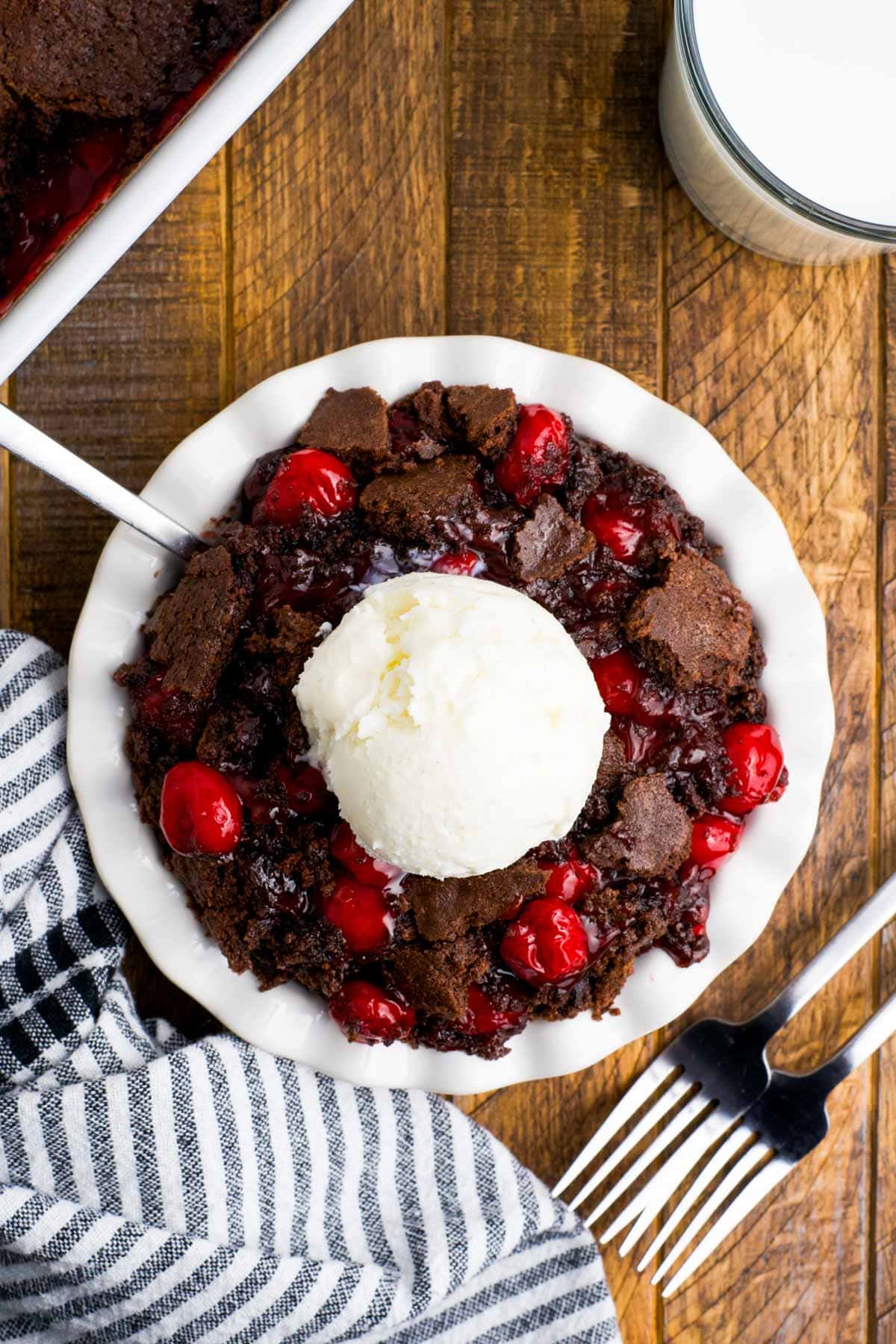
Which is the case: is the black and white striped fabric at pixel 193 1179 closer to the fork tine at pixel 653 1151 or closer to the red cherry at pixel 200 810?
the fork tine at pixel 653 1151

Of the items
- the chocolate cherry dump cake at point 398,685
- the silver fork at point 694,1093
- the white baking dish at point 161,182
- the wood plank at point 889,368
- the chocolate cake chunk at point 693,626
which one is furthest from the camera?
the wood plank at point 889,368

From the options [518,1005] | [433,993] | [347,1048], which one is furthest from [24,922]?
[518,1005]

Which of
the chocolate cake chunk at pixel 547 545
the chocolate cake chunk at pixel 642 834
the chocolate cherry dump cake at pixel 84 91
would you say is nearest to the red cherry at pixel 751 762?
the chocolate cake chunk at pixel 642 834

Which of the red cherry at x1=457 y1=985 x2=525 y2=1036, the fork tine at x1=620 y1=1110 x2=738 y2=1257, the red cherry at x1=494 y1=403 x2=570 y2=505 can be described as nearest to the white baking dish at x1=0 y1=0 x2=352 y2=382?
the red cherry at x1=494 y1=403 x2=570 y2=505

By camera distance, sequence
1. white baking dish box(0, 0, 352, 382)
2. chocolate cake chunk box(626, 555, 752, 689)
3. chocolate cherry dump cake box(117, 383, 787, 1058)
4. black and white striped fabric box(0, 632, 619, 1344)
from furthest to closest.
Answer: black and white striped fabric box(0, 632, 619, 1344)
chocolate cake chunk box(626, 555, 752, 689)
chocolate cherry dump cake box(117, 383, 787, 1058)
white baking dish box(0, 0, 352, 382)

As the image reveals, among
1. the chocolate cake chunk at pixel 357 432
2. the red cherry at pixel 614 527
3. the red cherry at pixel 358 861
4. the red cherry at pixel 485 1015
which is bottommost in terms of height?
the red cherry at pixel 485 1015

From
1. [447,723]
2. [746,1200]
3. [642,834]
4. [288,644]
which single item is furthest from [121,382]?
[746,1200]

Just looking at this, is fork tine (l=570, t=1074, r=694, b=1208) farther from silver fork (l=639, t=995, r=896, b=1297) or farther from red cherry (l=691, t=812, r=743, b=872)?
red cherry (l=691, t=812, r=743, b=872)
